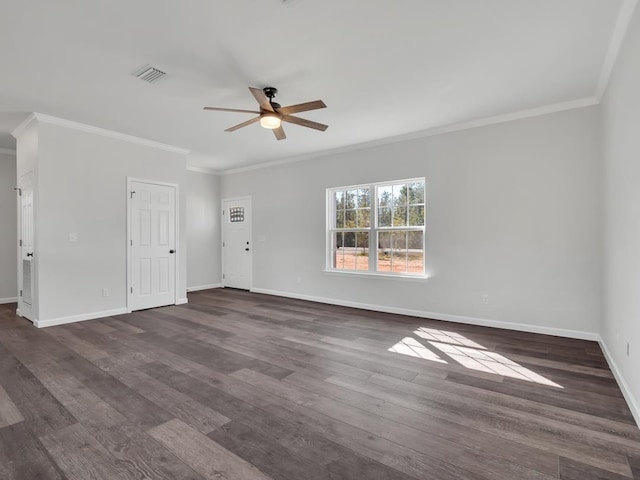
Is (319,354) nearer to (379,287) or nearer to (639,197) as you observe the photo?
(379,287)

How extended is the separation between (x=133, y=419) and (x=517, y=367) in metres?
3.15

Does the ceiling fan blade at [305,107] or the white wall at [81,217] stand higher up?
the ceiling fan blade at [305,107]

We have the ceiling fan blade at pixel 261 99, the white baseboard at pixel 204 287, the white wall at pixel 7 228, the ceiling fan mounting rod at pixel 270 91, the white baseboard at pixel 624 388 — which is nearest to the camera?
the white baseboard at pixel 624 388

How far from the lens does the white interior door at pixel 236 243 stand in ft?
24.0

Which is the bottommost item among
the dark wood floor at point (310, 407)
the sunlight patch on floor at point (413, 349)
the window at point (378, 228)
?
the sunlight patch on floor at point (413, 349)

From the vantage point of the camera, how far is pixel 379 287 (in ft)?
17.6

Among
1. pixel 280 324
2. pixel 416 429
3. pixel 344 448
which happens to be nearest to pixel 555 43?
pixel 416 429

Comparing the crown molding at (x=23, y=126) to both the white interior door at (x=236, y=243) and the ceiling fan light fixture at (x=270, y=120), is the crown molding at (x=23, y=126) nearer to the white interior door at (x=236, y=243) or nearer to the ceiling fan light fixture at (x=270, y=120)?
the ceiling fan light fixture at (x=270, y=120)

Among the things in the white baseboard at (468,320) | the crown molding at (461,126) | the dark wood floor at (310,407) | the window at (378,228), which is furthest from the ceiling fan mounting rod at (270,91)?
the white baseboard at (468,320)

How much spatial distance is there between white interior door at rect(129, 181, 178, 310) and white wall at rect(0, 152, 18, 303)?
2592 mm

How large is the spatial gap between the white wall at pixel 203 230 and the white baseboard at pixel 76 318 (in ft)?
7.21

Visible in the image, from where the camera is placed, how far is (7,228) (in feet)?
19.3

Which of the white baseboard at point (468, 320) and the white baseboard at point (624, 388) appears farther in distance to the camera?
the white baseboard at point (468, 320)

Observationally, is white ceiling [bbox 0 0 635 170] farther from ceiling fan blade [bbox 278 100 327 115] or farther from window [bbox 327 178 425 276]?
window [bbox 327 178 425 276]
